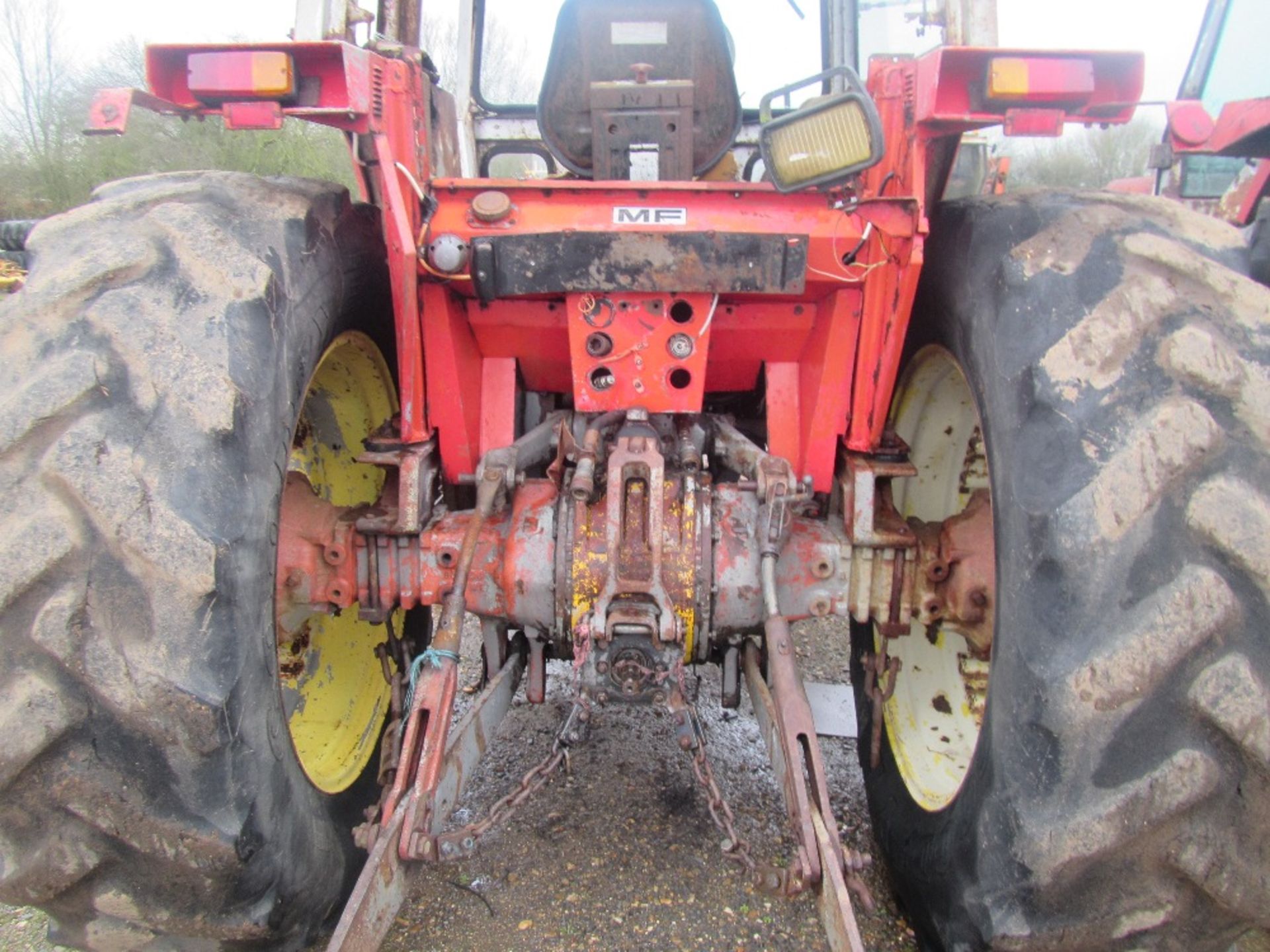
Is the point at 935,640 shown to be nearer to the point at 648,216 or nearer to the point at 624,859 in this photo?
the point at 624,859

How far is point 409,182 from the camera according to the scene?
6.96 ft

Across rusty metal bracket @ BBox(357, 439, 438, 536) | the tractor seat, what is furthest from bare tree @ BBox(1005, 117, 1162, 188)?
rusty metal bracket @ BBox(357, 439, 438, 536)

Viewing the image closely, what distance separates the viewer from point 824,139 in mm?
1817

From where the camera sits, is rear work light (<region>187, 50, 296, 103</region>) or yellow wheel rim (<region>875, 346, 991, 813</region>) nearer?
rear work light (<region>187, 50, 296, 103</region>)

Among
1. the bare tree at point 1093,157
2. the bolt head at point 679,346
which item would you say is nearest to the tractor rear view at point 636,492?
the bolt head at point 679,346

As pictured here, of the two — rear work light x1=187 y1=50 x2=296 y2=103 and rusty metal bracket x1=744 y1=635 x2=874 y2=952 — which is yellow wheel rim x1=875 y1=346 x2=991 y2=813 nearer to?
rusty metal bracket x1=744 y1=635 x2=874 y2=952

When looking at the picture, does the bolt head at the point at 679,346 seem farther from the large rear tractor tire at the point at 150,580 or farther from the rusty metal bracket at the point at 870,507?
the large rear tractor tire at the point at 150,580

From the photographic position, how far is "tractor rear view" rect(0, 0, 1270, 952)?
1.44 m

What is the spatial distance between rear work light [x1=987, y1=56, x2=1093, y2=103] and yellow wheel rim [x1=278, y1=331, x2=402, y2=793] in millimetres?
1602

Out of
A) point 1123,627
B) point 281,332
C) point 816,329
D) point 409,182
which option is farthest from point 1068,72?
point 281,332

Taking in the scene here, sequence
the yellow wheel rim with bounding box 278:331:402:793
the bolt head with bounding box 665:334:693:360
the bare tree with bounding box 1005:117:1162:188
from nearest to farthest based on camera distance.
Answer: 1. the bolt head with bounding box 665:334:693:360
2. the yellow wheel rim with bounding box 278:331:402:793
3. the bare tree with bounding box 1005:117:1162:188

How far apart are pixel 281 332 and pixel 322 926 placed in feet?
4.27

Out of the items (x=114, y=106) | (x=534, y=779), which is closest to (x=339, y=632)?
(x=534, y=779)

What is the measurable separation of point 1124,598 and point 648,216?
4.19ft
